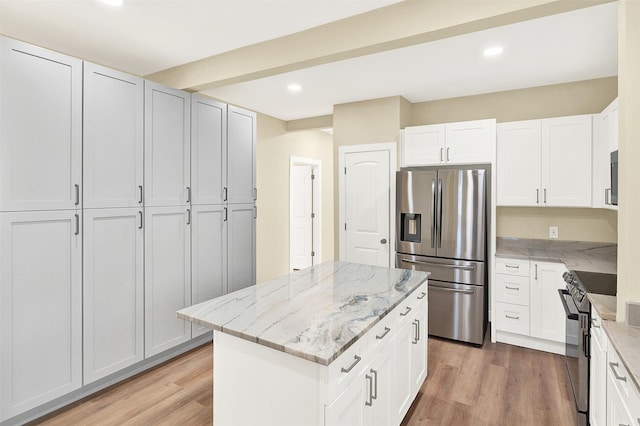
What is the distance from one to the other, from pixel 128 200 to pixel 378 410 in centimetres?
236

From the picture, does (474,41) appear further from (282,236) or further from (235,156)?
(282,236)

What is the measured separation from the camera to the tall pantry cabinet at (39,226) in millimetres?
2102

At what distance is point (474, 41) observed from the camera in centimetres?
270

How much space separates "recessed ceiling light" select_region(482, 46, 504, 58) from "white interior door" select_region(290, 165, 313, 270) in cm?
386

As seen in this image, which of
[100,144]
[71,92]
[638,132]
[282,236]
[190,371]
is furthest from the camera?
[282,236]

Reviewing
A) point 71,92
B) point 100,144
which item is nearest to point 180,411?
point 100,144

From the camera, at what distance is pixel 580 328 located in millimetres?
2092

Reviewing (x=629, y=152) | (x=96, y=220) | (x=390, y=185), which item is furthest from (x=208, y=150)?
(x=629, y=152)

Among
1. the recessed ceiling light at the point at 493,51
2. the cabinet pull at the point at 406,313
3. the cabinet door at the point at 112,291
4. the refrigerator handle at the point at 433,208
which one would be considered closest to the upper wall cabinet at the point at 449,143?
the refrigerator handle at the point at 433,208

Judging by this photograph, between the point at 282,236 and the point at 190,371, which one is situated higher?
→ the point at 282,236

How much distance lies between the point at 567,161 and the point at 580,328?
6.28 ft

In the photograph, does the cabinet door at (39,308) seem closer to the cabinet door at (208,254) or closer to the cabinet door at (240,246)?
the cabinet door at (208,254)

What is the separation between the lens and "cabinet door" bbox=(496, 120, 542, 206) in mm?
3473

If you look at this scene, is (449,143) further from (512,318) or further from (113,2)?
(113,2)
